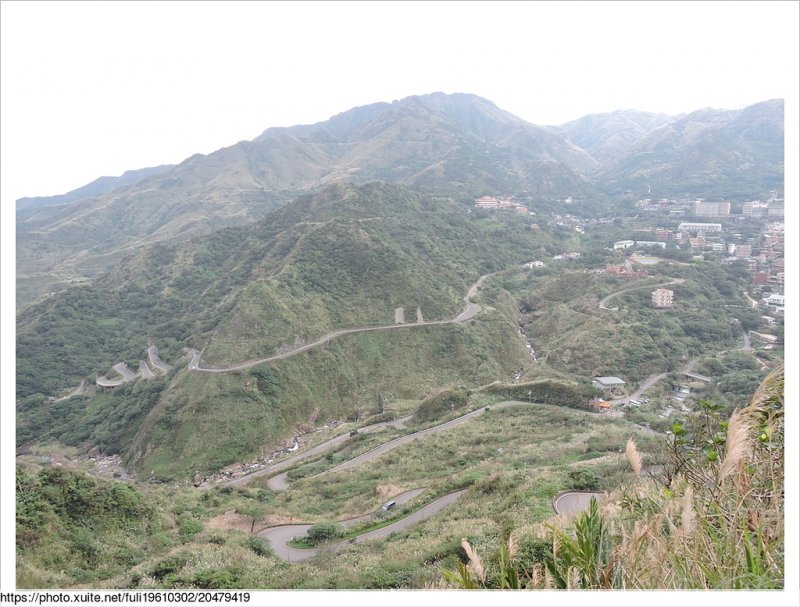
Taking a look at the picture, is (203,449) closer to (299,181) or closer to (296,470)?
(296,470)

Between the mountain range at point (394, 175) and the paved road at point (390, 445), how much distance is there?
221ft

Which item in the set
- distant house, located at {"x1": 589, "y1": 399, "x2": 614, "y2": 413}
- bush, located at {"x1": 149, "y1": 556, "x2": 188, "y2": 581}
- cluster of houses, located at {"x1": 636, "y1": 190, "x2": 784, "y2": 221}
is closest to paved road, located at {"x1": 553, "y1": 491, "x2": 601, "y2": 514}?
bush, located at {"x1": 149, "y1": 556, "x2": 188, "y2": 581}

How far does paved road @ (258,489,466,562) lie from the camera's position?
9766mm

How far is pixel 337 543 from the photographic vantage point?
33.0ft

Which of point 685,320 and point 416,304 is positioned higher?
point 416,304

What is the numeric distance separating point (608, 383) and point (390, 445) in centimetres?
1576

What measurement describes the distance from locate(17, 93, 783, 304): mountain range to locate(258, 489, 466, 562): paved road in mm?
78721

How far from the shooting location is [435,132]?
495 feet

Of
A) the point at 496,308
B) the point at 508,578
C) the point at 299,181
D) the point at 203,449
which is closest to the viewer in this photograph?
the point at 508,578

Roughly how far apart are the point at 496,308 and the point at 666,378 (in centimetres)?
1622

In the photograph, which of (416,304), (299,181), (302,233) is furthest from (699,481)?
(299,181)

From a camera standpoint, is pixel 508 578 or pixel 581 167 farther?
pixel 581 167

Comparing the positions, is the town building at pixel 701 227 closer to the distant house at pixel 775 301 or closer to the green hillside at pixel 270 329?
the green hillside at pixel 270 329

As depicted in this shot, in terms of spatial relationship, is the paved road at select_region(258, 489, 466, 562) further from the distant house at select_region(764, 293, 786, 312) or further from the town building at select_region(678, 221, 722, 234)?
the town building at select_region(678, 221, 722, 234)
